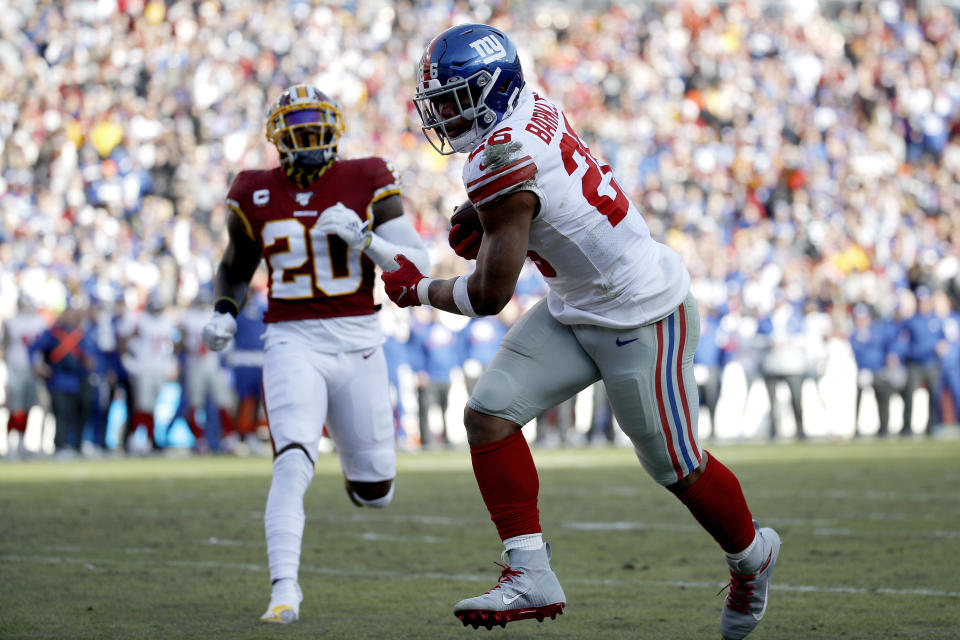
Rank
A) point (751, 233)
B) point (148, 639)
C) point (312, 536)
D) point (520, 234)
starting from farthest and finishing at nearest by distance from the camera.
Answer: point (751, 233), point (312, 536), point (148, 639), point (520, 234)

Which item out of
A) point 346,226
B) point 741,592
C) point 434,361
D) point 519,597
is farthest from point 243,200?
point 434,361

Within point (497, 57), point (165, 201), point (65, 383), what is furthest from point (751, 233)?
point (497, 57)

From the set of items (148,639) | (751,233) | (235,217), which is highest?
(751,233)

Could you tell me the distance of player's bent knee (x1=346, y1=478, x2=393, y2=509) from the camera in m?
5.50

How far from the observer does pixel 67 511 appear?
8328 mm

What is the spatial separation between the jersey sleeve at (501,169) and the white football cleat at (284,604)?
1662 millimetres

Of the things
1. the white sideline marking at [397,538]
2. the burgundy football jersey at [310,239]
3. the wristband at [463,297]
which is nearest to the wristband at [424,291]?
the wristband at [463,297]

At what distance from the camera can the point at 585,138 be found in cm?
2095

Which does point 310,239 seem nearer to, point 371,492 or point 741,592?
point 371,492

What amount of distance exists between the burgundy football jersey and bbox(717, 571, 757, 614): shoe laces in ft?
6.39

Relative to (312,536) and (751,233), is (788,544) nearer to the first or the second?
(312,536)

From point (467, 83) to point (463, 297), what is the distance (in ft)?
1.99

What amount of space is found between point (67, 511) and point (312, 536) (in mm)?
2063

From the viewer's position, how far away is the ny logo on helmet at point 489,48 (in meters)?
3.92
